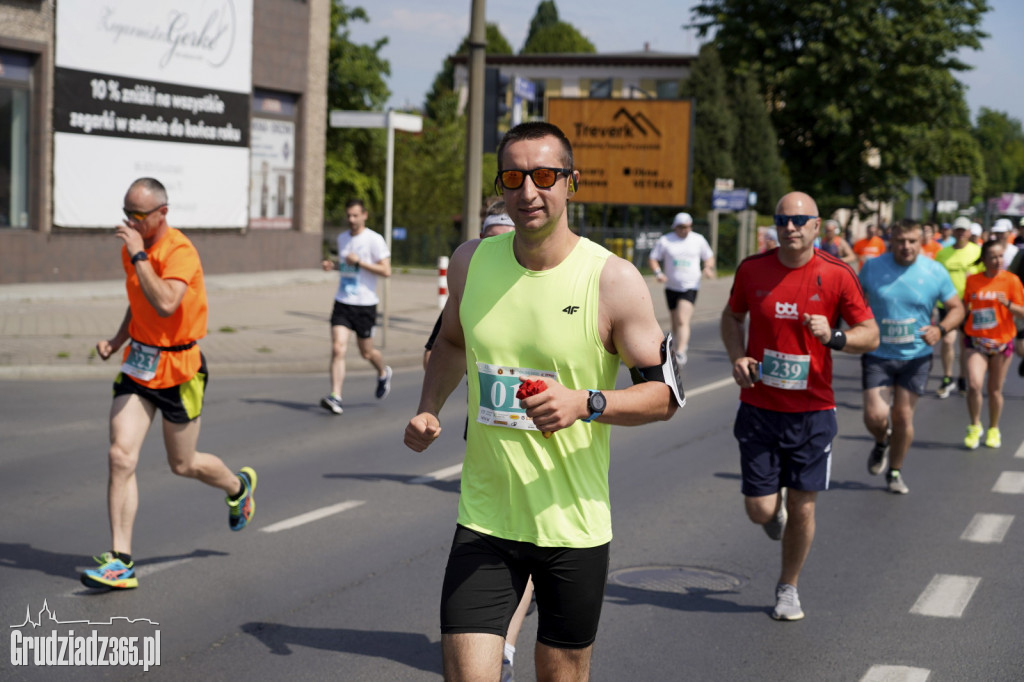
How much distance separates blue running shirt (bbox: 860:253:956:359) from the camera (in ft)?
29.5

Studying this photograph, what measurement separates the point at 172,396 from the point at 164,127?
67.1ft

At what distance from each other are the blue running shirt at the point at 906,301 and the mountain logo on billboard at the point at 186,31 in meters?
18.6

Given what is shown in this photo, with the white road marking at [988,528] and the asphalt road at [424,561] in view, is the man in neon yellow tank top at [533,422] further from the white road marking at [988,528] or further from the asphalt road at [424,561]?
the white road marking at [988,528]

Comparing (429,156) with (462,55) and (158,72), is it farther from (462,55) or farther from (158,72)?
(462,55)

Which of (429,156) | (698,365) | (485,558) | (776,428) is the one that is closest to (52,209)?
(698,365)

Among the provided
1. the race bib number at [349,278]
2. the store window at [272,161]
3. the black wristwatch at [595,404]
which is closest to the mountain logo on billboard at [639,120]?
the store window at [272,161]

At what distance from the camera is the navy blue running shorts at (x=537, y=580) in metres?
3.60

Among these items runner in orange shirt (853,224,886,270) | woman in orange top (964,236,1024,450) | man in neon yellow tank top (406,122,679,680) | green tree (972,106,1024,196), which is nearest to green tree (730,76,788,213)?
runner in orange shirt (853,224,886,270)

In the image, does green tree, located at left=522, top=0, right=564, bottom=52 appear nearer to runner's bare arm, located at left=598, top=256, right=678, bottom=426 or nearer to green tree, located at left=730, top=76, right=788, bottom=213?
green tree, located at left=730, top=76, right=788, bottom=213

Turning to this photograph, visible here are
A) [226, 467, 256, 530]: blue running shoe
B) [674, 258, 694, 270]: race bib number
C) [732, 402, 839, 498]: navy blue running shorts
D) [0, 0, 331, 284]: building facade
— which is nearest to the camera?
[732, 402, 839, 498]: navy blue running shorts

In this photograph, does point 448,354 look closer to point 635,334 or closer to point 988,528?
point 635,334

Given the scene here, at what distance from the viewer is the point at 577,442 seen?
365 centimetres

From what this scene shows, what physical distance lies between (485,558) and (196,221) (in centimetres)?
2400

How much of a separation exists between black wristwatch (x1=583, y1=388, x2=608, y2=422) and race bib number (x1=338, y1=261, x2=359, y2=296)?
8.89 metres
